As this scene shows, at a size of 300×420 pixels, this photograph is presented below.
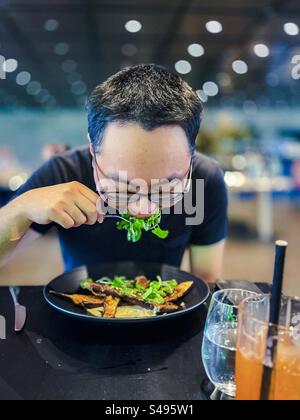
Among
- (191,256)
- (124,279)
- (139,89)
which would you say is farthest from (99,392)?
(191,256)

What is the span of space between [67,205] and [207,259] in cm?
72

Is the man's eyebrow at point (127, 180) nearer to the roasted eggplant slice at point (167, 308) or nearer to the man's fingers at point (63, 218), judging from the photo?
the man's fingers at point (63, 218)

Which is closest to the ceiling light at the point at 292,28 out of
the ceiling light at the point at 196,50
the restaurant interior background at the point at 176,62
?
the restaurant interior background at the point at 176,62

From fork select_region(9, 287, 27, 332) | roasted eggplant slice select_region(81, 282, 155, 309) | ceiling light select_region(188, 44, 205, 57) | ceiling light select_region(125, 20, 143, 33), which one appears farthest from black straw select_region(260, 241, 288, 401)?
ceiling light select_region(188, 44, 205, 57)

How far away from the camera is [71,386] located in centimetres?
71

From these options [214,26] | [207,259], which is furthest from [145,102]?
[214,26]

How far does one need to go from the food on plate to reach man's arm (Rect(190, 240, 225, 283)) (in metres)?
0.36

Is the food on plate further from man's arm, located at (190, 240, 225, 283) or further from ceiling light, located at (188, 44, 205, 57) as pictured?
ceiling light, located at (188, 44, 205, 57)

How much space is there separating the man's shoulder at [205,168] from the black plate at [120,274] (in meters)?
0.36

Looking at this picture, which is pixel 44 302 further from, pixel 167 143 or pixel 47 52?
pixel 47 52

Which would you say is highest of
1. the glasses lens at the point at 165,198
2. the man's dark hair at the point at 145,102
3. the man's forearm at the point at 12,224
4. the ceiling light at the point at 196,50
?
the ceiling light at the point at 196,50

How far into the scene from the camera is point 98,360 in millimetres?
797

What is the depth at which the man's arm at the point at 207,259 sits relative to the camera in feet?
4.72

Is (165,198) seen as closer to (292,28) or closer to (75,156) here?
(75,156)
